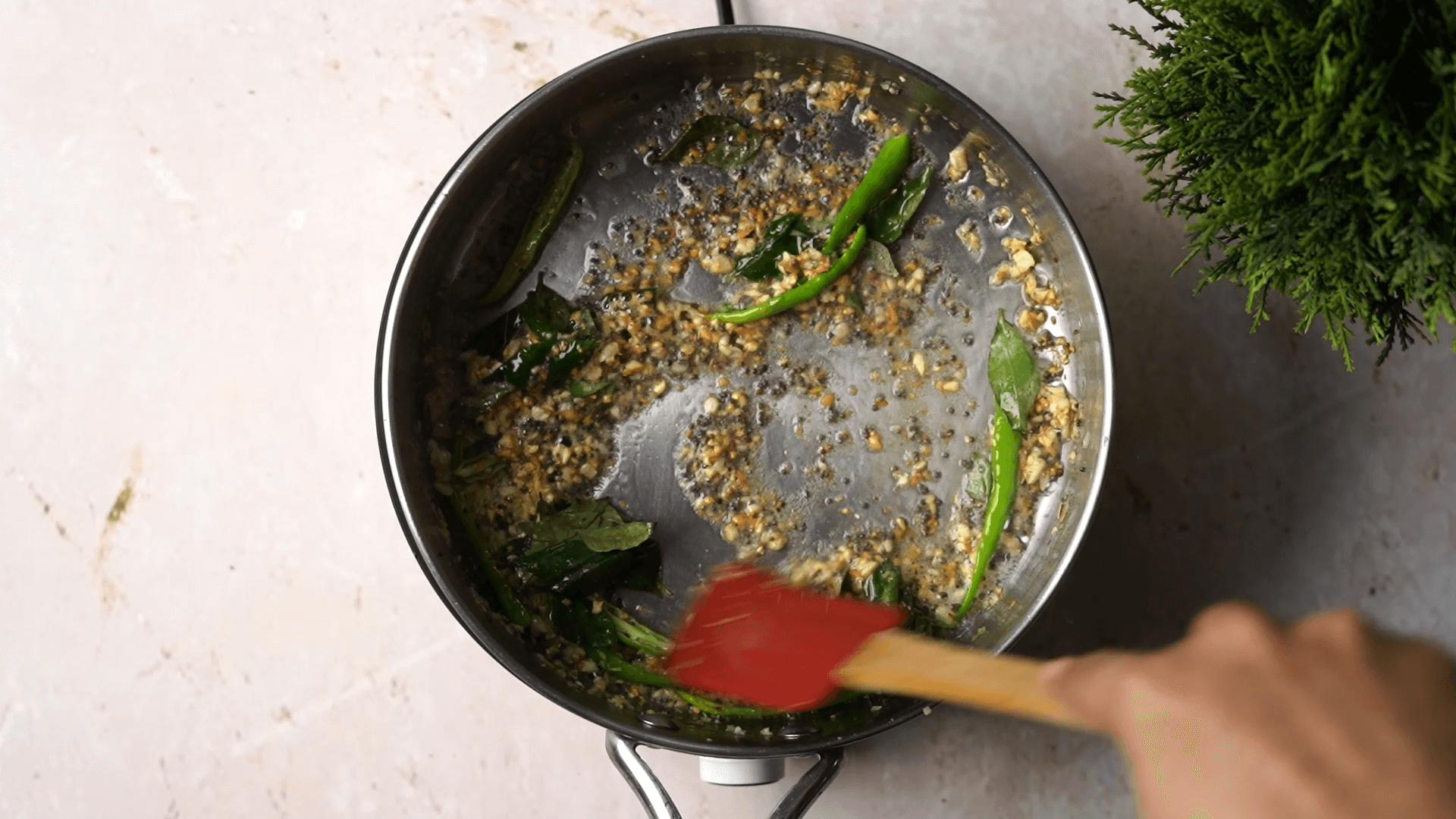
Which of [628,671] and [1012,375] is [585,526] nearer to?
[628,671]

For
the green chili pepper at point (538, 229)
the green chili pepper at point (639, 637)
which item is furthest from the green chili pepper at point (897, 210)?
the green chili pepper at point (639, 637)

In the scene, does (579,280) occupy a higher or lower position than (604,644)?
higher

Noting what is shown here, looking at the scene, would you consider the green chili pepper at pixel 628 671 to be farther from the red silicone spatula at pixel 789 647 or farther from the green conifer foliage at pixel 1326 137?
the green conifer foliage at pixel 1326 137

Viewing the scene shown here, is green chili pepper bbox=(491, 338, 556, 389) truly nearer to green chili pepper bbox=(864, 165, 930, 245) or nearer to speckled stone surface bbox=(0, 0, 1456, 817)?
speckled stone surface bbox=(0, 0, 1456, 817)

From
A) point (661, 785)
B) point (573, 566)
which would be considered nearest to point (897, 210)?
point (573, 566)

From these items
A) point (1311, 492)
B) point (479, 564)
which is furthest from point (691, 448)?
point (1311, 492)

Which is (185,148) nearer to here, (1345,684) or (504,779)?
(504,779)

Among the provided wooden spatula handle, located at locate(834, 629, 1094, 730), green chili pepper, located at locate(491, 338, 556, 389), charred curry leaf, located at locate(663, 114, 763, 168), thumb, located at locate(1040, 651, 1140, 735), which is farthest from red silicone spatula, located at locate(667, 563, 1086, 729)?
charred curry leaf, located at locate(663, 114, 763, 168)
